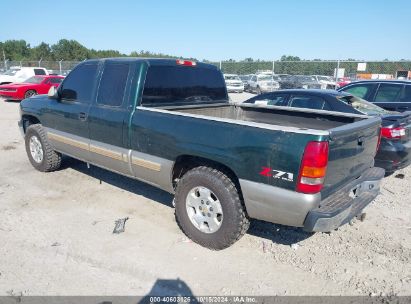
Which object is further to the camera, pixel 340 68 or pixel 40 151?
pixel 340 68

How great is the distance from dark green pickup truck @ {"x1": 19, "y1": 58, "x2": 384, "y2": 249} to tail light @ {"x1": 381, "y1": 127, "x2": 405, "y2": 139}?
1513 millimetres

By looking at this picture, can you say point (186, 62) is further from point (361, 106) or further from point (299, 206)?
point (361, 106)

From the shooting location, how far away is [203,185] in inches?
143

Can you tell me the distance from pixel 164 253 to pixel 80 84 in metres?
2.80

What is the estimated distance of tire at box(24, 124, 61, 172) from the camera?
5.80m

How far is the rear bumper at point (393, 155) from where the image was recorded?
5355 mm

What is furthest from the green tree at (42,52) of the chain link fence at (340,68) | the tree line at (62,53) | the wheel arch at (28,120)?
the wheel arch at (28,120)

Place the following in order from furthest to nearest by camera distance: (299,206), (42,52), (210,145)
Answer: (42,52), (210,145), (299,206)

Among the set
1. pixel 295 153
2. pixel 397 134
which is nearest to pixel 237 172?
pixel 295 153

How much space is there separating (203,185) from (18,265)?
1.93 meters

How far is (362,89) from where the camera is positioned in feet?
27.1

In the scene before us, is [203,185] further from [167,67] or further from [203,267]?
[167,67]

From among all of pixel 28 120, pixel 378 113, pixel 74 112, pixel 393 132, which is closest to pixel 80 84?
pixel 74 112

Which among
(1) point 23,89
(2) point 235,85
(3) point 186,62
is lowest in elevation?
(2) point 235,85
